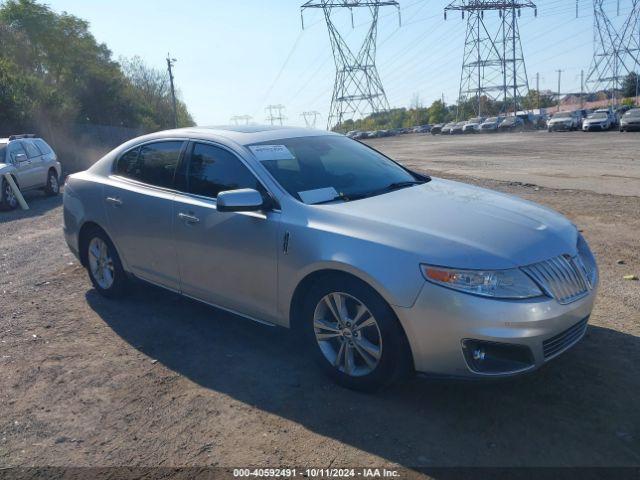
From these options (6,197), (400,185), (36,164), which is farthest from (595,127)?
(400,185)

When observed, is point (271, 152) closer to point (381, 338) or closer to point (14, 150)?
point (381, 338)

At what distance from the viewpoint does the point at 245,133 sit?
4.83m

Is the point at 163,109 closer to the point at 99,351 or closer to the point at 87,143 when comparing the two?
the point at 87,143

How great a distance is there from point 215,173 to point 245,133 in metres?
0.46

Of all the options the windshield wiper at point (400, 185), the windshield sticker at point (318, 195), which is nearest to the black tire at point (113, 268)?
the windshield sticker at point (318, 195)

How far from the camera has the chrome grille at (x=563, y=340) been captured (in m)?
3.36

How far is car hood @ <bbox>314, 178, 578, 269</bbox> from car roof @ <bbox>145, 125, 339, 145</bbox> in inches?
41.2

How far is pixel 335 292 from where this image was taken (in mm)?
3695

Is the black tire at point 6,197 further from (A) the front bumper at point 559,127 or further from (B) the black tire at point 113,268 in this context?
(A) the front bumper at point 559,127

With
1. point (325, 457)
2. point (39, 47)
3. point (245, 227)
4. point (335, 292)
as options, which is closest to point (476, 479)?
point (325, 457)

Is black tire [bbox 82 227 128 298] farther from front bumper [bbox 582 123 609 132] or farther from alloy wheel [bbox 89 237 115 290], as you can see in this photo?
front bumper [bbox 582 123 609 132]

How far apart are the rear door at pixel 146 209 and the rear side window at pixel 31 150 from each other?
10995 mm

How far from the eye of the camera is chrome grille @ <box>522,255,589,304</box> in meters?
3.35

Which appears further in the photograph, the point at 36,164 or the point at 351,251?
the point at 36,164
